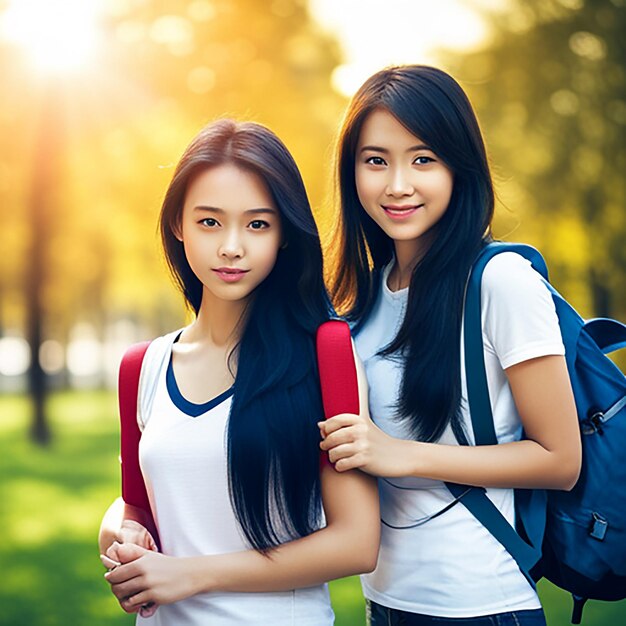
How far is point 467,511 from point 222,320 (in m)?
0.84

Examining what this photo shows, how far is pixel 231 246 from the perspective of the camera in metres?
2.37

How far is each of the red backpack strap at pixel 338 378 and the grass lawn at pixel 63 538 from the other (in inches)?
170

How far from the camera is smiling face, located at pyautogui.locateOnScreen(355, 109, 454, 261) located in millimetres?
2596

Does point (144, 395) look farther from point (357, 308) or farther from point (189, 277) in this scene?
point (357, 308)

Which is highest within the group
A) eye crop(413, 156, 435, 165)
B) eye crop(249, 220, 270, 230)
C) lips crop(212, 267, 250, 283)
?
eye crop(413, 156, 435, 165)

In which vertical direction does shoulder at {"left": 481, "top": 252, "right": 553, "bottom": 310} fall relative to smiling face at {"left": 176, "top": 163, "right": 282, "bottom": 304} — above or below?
below

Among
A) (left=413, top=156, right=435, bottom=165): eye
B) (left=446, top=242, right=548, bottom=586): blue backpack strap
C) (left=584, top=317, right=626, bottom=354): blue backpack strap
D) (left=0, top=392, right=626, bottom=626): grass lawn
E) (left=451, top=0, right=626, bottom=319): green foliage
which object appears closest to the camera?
(left=446, top=242, right=548, bottom=586): blue backpack strap

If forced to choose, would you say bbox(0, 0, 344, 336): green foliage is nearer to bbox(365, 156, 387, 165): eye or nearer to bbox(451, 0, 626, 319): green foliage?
bbox(451, 0, 626, 319): green foliage

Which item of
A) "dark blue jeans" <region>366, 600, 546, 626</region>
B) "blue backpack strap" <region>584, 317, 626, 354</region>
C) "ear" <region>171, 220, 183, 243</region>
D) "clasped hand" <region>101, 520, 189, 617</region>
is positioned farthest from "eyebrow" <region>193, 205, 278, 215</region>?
"dark blue jeans" <region>366, 600, 546, 626</region>

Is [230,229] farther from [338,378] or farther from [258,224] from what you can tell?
[338,378]

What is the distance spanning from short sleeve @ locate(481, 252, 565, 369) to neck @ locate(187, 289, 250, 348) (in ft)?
2.16

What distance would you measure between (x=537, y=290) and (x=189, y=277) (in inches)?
37.9

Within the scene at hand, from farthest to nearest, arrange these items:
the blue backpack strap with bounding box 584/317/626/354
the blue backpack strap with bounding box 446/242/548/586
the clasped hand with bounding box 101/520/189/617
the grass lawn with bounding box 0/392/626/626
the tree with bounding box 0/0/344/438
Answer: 1. the tree with bounding box 0/0/344/438
2. the grass lawn with bounding box 0/392/626/626
3. the blue backpack strap with bounding box 584/317/626/354
4. the blue backpack strap with bounding box 446/242/548/586
5. the clasped hand with bounding box 101/520/189/617

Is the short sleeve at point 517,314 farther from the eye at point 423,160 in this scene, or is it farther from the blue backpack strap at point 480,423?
the eye at point 423,160
